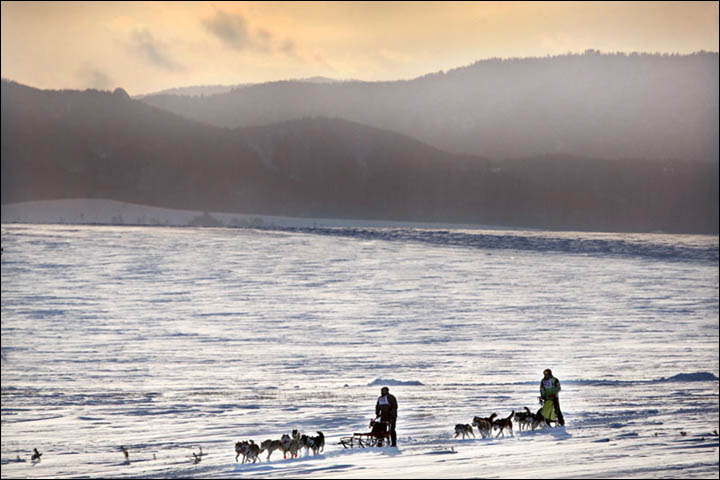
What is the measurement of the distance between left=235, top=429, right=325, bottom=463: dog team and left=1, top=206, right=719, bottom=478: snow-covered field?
22cm

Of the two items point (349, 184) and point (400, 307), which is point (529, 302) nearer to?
point (400, 307)

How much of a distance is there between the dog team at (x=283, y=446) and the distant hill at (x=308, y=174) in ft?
384

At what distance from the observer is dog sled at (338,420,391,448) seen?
13602mm

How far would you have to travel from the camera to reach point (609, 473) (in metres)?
10.2

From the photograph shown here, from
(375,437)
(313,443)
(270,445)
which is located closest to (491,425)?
(375,437)

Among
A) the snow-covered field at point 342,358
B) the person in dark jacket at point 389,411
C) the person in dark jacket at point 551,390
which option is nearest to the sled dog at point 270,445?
the snow-covered field at point 342,358

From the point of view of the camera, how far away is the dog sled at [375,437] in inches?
535

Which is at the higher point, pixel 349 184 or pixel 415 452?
pixel 349 184

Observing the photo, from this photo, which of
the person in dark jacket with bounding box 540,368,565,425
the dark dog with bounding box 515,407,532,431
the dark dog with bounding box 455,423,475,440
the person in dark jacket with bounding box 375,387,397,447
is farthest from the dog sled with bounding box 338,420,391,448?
the person in dark jacket with bounding box 540,368,565,425

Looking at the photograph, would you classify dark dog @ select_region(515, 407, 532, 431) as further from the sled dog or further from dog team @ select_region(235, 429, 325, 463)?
the sled dog

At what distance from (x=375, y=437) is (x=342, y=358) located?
504 inches

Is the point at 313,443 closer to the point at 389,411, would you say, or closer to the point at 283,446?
the point at 283,446

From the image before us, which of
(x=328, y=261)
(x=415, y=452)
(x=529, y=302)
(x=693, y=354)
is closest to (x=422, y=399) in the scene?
(x=415, y=452)

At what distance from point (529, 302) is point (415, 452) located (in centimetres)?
2814
